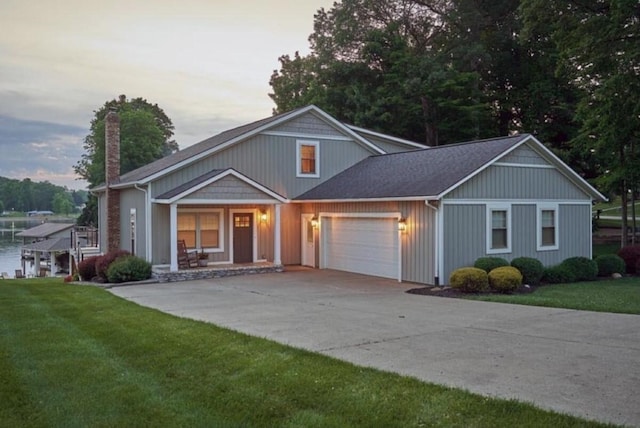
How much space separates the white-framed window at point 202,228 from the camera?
18422 millimetres

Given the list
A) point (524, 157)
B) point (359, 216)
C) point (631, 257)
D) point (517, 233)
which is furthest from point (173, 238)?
point (631, 257)

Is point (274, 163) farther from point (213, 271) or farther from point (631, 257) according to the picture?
point (631, 257)

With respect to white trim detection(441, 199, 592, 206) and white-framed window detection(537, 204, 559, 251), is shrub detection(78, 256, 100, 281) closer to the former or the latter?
white trim detection(441, 199, 592, 206)

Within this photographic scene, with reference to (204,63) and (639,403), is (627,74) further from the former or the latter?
(204,63)

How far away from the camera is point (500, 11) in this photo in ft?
111

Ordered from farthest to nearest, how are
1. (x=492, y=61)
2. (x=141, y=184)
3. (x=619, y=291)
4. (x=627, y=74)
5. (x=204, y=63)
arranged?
(x=492, y=61), (x=204, y=63), (x=141, y=184), (x=627, y=74), (x=619, y=291)

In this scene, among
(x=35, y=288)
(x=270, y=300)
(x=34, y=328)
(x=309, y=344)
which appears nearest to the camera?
(x=309, y=344)

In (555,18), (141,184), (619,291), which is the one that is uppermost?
(555,18)

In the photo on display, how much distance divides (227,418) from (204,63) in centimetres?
2167

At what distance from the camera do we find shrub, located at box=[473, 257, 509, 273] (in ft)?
48.3

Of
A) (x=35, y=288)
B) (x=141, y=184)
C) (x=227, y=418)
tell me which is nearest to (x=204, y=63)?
(x=141, y=184)

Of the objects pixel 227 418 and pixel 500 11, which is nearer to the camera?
Answer: pixel 227 418

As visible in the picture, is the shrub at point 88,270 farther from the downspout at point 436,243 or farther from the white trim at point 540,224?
the white trim at point 540,224

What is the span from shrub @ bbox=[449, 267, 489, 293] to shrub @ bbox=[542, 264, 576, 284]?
340 cm
